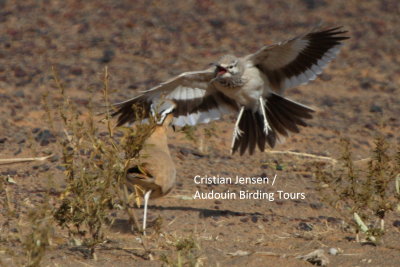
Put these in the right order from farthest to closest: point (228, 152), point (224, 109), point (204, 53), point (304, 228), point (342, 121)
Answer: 1. point (204, 53)
2. point (342, 121)
3. point (228, 152)
4. point (224, 109)
5. point (304, 228)

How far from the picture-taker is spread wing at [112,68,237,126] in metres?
6.55

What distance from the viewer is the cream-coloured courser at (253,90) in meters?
6.50

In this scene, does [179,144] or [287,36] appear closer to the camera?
[179,144]

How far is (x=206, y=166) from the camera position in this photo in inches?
284

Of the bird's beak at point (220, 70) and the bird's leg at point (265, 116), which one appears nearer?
the bird's beak at point (220, 70)

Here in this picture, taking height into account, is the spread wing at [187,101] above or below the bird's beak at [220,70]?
below

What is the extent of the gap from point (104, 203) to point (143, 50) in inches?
286

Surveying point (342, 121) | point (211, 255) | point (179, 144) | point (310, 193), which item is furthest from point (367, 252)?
point (342, 121)

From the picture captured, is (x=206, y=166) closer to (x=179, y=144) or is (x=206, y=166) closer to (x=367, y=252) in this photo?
(x=179, y=144)

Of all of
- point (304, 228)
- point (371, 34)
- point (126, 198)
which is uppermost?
point (371, 34)

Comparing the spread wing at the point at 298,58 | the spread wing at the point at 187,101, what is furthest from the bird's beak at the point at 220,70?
the spread wing at the point at 298,58

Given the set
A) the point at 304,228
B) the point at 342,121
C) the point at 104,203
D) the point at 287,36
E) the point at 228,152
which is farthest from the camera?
the point at 287,36

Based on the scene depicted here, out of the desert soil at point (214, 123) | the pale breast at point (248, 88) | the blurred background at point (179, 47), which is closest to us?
the desert soil at point (214, 123)

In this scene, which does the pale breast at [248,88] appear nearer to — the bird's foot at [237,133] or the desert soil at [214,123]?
the bird's foot at [237,133]
